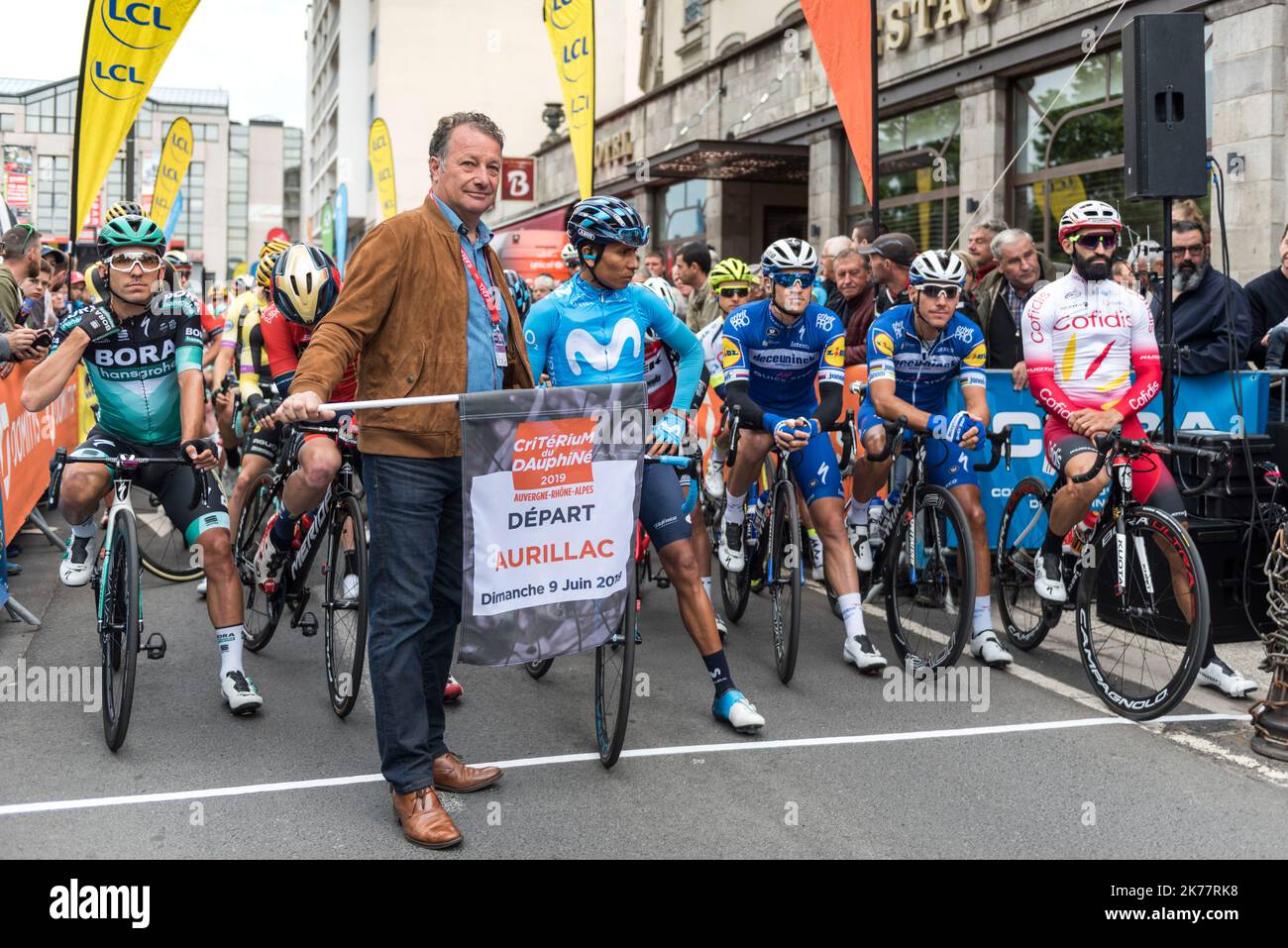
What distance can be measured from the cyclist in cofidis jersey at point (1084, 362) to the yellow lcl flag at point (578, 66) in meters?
6.78

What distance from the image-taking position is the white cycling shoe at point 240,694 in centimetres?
575

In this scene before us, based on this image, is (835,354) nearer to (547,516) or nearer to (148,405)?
(547,516)

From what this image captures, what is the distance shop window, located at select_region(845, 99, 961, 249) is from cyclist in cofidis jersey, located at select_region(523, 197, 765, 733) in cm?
1169

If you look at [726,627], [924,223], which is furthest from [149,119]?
[726,627]

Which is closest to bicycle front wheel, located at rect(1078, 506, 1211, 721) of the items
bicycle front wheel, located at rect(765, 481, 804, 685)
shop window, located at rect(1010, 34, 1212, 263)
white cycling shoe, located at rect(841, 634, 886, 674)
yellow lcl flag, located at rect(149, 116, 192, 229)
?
white cycling shoe, located at rect(841, 634, 886, 674)

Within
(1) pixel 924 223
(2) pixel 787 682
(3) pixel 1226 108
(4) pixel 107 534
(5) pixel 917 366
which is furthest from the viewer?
(1) pixel 924 223

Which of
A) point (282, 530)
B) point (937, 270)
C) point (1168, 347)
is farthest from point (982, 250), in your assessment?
point (282, 530)

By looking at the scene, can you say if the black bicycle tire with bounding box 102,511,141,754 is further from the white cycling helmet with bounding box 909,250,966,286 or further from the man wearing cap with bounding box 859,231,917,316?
the man wearing cap with bounding box 859,231,917,316

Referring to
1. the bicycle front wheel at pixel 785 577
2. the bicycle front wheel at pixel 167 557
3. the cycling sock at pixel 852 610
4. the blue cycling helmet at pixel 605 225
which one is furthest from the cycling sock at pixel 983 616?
the bicycle front wheel at pixel 167 557

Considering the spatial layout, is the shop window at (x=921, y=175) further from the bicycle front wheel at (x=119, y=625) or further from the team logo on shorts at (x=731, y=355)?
the bicycle front wheel at (x=119, y=625)

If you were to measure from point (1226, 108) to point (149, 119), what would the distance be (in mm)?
109319

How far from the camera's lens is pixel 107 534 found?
567cm

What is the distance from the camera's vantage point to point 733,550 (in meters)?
7.48

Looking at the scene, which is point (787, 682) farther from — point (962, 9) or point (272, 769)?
point (962, 9)
